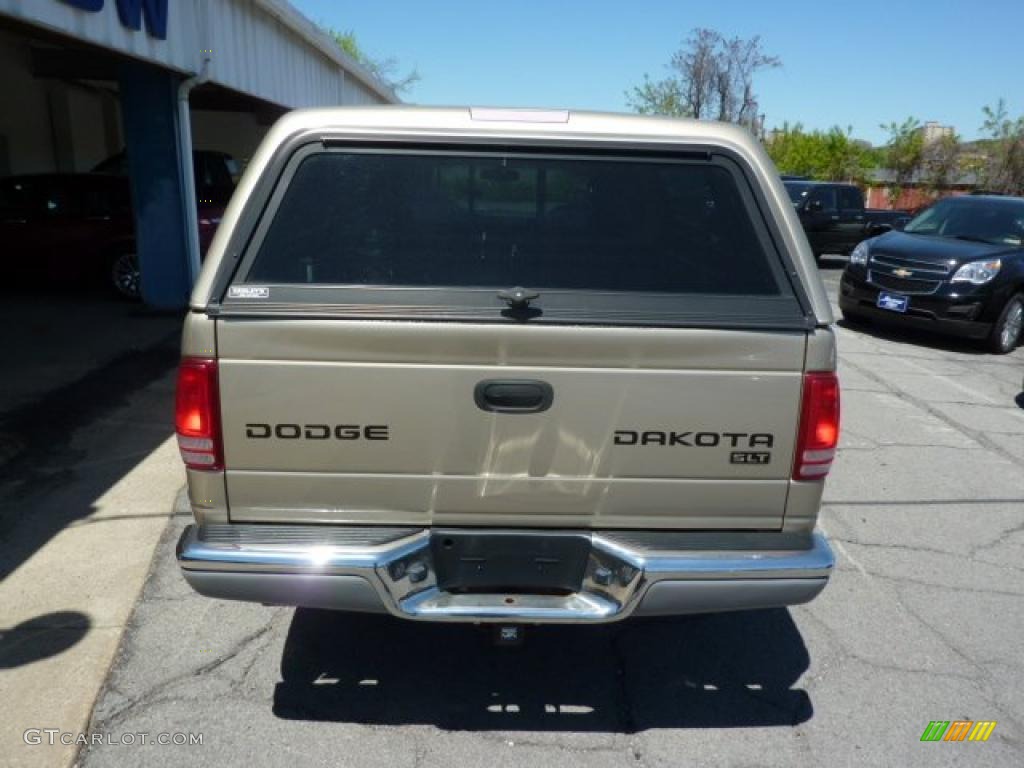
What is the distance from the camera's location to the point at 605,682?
10.4 ft

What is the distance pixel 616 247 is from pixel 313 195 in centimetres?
102

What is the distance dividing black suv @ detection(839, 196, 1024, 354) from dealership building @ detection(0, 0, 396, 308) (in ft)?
27.9

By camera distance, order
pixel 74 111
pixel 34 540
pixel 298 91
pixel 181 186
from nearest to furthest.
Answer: pixel 34 540 → pixel 181 186 → pixel 298 91 → pixel 74 111

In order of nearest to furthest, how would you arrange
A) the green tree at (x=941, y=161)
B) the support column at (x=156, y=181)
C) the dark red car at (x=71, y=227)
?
1. the support column at (x=156, y=181)
2. the dark red car at (x=71, y=227)
3. the green tree at (x=941, y=161)

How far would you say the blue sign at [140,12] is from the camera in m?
6.88

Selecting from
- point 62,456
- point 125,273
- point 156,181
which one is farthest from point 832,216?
point 62,456

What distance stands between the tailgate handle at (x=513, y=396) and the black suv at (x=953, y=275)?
8.45m

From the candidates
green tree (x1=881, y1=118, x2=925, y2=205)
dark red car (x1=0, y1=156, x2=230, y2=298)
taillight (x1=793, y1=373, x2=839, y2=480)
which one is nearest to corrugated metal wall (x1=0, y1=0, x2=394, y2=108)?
dark red car (x1=0, y1=156, x2=230, y2=298)

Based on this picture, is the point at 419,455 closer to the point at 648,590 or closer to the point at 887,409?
the point at 648,590

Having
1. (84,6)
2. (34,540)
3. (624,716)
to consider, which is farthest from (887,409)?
(84,6)

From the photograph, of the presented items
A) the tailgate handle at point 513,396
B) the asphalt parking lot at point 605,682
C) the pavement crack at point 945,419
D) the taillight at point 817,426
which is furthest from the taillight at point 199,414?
the pavement crack at point 945,419

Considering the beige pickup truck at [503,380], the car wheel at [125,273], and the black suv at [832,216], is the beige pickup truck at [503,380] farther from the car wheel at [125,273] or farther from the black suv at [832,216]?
the black suv at [832,216]

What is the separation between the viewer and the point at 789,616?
3.71m

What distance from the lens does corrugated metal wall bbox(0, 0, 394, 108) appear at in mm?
6789
